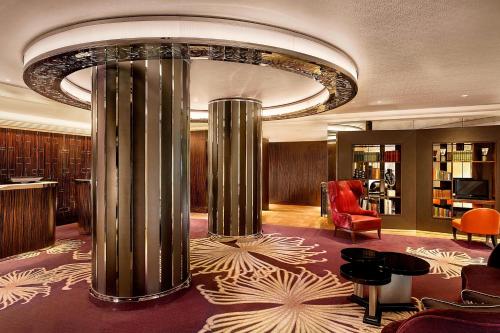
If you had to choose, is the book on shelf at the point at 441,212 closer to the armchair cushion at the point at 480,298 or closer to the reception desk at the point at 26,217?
the armchair cushion at the point at 480,298

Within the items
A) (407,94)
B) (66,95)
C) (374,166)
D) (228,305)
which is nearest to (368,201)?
(374,166)

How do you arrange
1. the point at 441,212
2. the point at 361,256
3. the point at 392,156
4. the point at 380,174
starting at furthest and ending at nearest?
the point at 380,174 → the point at 392,156 → the point at 441,212 → the point at 361,256

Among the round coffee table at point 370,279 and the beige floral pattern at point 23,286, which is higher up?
the round coffee table at point 370,279

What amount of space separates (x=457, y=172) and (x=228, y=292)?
20.1 ft

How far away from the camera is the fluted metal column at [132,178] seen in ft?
10.4

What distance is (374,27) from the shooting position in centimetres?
300

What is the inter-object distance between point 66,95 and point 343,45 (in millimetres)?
4162

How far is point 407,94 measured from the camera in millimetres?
5625

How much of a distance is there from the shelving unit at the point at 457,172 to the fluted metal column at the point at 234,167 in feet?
14.3

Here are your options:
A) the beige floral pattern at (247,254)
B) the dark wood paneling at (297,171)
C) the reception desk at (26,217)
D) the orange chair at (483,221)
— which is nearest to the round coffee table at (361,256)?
the beige floral pattern at (247,254)

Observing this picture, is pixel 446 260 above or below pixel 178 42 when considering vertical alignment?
below

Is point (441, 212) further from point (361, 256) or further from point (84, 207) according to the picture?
point (84, 207)

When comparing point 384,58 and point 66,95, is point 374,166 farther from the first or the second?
point 66,95

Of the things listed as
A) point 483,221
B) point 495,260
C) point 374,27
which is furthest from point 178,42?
point 483,221
